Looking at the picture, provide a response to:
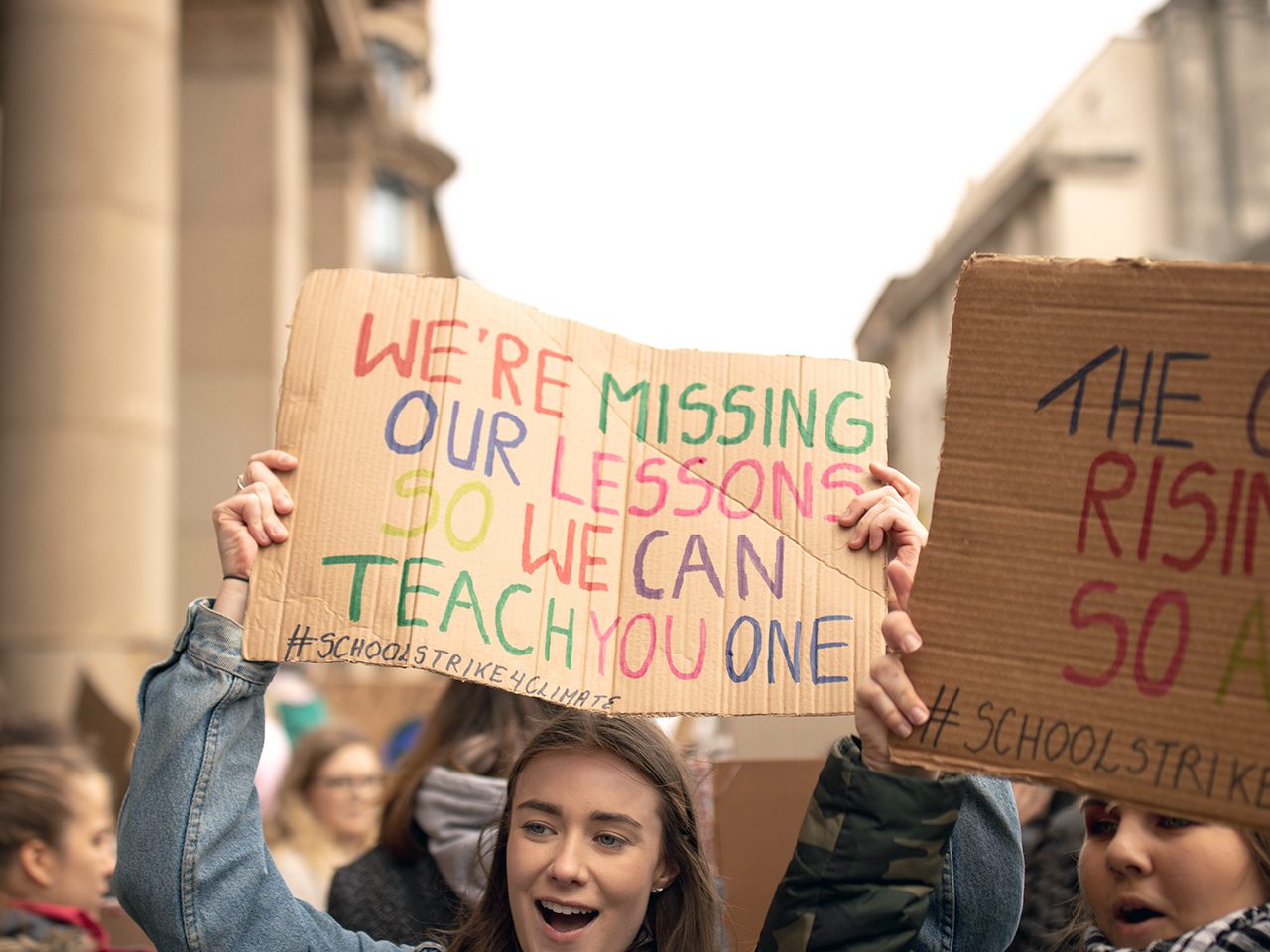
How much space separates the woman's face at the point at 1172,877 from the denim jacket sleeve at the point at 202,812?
1194mm

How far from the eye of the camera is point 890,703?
1.80 meters

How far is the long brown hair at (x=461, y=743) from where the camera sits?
2916mm

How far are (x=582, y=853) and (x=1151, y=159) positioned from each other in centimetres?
1141

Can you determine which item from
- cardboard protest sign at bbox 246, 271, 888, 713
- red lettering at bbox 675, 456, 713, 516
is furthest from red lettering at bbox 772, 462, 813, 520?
red lettering at bbox 675, 456, 713, 516

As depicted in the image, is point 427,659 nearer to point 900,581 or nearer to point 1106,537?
point 900,581

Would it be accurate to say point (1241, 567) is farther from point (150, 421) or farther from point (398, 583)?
point (150, 421)

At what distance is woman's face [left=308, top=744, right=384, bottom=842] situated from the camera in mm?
5172

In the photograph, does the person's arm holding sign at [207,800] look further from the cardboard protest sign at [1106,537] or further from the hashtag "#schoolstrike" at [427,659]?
the cardboard protest sign at [1106,537]

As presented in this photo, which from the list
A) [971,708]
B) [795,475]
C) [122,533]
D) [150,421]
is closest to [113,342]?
[150,421]

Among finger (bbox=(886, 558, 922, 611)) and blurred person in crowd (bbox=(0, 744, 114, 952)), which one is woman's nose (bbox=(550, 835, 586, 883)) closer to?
finger (bbox=(886, 558, 922, 611))

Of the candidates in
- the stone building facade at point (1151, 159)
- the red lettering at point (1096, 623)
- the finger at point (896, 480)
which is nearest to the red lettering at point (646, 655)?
the finger at point (896, 480)

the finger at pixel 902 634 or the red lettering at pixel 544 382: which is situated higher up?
→ the red lettering at pixel 544 382

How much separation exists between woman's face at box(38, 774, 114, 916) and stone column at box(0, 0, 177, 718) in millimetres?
5104

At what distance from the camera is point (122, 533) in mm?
8820
